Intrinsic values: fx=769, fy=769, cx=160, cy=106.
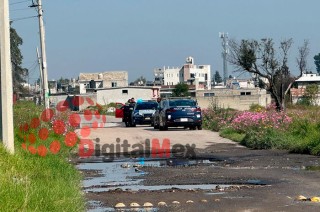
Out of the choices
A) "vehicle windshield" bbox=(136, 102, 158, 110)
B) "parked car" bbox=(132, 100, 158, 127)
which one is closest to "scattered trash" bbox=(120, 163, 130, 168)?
"parked car" bbox=(132, 100, 158, 127)

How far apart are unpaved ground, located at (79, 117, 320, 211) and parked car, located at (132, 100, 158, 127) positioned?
78.8 ft

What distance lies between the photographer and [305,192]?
488 inches

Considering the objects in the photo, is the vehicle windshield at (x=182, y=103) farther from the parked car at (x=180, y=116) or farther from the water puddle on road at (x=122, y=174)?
the water puddle on road at (x=122, y=174)

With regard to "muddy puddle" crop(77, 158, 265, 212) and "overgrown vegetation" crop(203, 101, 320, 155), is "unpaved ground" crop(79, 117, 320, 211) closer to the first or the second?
"muddy puddle" crop(77, 158, 265, 212)

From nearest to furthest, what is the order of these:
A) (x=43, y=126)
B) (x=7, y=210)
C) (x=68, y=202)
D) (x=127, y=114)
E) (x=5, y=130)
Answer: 1. (x=7, y=210)
2. (x=68, y=202)
3. (x=5, y=130)
4. (x=43, y=126)
5. (x=127, y=114)

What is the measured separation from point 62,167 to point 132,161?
5305 mm

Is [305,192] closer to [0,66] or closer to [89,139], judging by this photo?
[0,66]

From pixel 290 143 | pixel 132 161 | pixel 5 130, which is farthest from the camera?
pixel 290 143

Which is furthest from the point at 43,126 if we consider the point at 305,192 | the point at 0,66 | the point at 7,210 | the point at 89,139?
the point at 7,210

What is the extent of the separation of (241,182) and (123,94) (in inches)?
3802

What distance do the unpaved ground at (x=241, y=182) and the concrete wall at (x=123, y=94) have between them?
282ft

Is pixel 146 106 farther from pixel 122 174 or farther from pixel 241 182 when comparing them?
pixel 241 182

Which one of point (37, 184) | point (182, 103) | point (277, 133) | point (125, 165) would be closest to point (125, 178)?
point (125, 165)

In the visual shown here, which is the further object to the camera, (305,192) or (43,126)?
(43,126)
